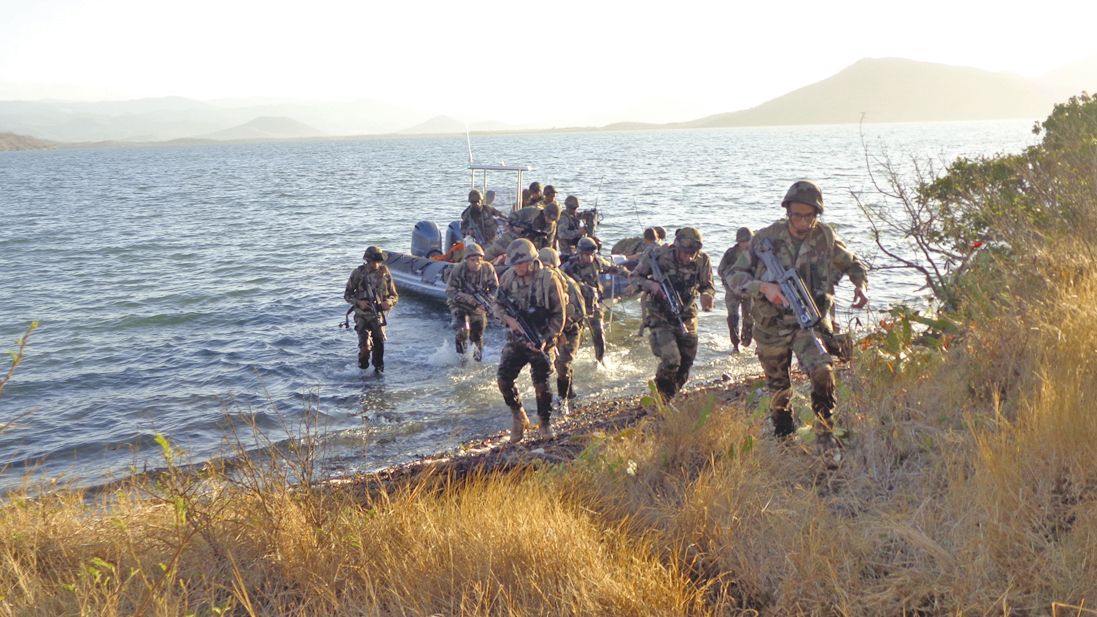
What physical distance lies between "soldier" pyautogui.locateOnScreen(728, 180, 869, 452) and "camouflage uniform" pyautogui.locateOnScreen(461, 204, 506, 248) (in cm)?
927

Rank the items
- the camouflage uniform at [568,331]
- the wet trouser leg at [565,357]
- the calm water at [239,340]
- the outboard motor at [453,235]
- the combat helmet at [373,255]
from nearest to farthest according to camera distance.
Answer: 1. the camouflage uniform at [568,331]
2. the wet trouser leg at [565,357]
3. the calm water at [239,340]
4. the combat helmet at [373,255]
5. the outboard motor at [453,235]

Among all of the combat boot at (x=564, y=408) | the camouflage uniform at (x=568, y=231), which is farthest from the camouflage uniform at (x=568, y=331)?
the camouflage uniform at (x=568, y=231)

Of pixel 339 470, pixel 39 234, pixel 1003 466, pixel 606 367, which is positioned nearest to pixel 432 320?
pixel 606 367

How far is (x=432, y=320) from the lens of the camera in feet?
48.4

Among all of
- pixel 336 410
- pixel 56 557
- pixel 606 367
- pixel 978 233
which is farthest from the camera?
pixel 606 367

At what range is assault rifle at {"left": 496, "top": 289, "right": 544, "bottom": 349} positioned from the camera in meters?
7.33

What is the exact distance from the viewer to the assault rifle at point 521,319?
7.33 metres

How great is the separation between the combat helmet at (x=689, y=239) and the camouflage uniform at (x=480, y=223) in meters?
7.26

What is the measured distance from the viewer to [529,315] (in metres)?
7.45

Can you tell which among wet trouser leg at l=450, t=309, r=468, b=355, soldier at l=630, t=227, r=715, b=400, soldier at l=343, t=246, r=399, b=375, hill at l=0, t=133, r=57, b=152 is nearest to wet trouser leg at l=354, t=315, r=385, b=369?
soldier at l=343, t=246, r=399, b=375

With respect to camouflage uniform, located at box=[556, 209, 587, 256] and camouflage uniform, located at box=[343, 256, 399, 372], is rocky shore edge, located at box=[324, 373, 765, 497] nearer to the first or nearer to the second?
camouflage uniform, located at box=[343, 256, 399, 372]

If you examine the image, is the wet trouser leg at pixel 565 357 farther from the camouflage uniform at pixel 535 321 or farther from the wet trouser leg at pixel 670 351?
the wet trouser leg at pixel 670 351

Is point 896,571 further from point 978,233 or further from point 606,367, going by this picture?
point 606,367

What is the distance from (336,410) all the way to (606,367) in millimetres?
3653
